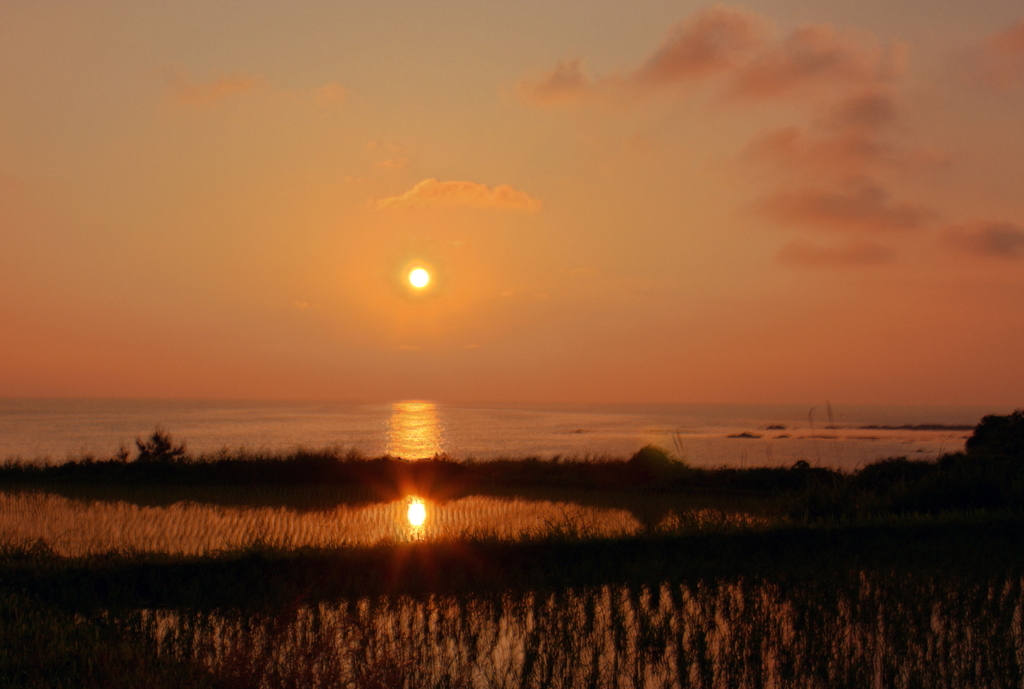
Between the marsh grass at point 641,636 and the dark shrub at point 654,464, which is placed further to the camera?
the dark shrub at point 654,464

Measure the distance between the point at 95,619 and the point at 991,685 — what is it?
6798 mm

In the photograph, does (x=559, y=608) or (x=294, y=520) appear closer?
(x=559, y=608)

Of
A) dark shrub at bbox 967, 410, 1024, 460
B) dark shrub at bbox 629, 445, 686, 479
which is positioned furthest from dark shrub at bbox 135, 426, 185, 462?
dark shrub at bbox 967, 410, 1024, 460

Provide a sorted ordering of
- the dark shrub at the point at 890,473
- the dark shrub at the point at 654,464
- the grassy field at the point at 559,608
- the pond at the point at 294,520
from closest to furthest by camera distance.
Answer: the grassy field at the point at 559,608, the pond at the point at 294,520, the dark shrub at the point at 890,473, the dark shrub at the point at 654,464

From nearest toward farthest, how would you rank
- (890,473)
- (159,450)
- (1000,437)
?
(890,473) → (1000,437) → (159,450)

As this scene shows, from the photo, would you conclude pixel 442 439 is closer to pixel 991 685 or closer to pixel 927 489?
pixel 927 489

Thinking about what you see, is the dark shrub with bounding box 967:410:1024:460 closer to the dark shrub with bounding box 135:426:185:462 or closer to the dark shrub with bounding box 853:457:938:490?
the dark shrub with bounding box 853:457:938:490

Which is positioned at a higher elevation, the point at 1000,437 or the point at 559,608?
the point at 1000,437

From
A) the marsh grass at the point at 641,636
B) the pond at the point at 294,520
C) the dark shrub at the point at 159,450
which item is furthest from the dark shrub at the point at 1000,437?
the dark shrub at the point at 159,450

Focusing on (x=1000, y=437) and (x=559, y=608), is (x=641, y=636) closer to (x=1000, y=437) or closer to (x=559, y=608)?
(x=559, y=608)

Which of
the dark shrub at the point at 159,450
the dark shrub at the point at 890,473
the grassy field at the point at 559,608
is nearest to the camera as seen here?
the grassy field at the point at 559,608

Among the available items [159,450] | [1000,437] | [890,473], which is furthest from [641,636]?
[159,450]

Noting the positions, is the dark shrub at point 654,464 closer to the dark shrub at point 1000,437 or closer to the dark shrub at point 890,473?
the dark shrub at point 890,473

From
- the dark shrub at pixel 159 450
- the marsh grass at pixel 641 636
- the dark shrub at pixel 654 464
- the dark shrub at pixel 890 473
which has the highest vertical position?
the dark shrub at pixel 159 450
